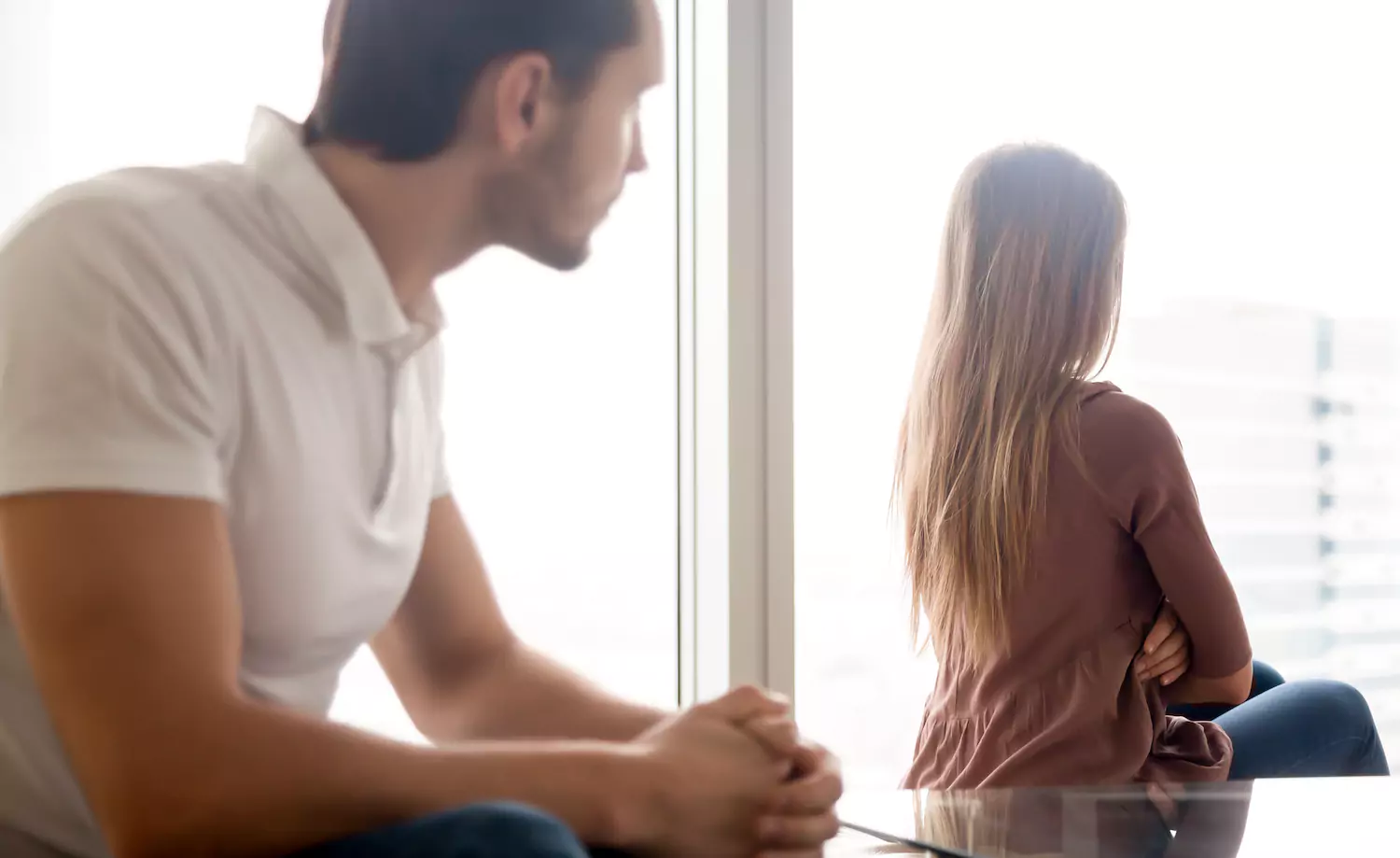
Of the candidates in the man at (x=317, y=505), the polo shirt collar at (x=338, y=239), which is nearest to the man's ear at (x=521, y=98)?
the man at (x=317, y=505)

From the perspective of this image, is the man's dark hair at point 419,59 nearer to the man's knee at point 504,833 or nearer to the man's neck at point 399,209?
the man's neck at point 399,209

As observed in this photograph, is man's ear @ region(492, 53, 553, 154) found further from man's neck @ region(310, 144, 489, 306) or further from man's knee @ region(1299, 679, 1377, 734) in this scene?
man's knee @ region(1299, 679, 1377, 734)

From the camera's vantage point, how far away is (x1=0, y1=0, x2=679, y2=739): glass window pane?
1625 millimetres

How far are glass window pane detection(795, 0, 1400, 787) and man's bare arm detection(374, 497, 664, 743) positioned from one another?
0.99m

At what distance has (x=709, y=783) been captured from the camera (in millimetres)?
630

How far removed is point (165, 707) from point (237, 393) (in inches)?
6.6

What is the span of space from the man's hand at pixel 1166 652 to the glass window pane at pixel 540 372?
812mm

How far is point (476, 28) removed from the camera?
771 millimetres

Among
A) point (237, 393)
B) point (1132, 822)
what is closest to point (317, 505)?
point (237, 393)

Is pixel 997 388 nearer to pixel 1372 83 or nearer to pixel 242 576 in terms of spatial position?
pixel 242 576

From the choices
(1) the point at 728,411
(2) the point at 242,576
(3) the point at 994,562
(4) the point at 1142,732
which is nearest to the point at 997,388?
(3) the point at 994,562

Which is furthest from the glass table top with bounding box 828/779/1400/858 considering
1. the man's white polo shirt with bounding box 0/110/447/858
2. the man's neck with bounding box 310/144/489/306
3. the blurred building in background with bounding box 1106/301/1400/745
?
the blurred building in background with bounding box 1106/301/1400/745

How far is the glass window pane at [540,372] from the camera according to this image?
64.0 inches

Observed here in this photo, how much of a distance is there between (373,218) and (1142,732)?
96 centimetres
